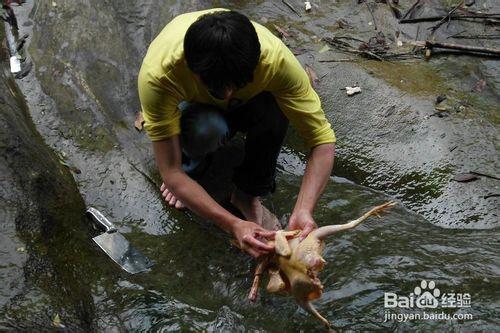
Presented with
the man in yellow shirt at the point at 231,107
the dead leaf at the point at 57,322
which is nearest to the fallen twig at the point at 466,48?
the man in yellow shirt at the point at 231,107

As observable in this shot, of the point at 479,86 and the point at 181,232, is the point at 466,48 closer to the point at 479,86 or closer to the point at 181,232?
the point at 479,86

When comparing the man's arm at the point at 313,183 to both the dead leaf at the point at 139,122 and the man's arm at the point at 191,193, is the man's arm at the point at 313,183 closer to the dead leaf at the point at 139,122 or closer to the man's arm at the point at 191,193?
the man's arm at the point at 191,193

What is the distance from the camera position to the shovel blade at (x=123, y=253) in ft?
9.87

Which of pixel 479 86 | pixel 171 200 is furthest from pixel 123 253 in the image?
pixel 479 86

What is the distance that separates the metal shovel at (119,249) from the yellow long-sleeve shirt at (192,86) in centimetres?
73

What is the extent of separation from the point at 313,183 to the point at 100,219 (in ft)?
3.81

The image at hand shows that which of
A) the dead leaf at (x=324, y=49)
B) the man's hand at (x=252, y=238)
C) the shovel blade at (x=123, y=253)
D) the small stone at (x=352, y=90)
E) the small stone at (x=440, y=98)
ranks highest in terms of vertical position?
the man's hand at (x=252, y=238)

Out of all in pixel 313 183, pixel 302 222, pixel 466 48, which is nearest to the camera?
pixel 302 222

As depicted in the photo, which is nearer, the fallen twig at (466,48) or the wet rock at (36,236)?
the wet rock at (36,236)

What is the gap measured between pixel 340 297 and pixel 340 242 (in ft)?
1.12

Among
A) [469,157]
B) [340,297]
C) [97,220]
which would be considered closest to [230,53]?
[340,297]

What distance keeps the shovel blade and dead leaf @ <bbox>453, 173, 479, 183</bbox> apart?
1.74 meters

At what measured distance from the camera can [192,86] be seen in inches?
103

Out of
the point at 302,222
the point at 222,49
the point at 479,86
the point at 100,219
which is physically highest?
the point at 222,49
